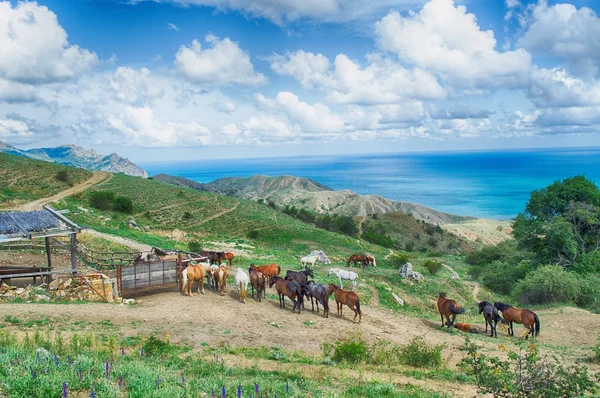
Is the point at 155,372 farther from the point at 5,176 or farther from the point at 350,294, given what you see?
the point at 5,176

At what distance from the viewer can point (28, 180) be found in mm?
51281

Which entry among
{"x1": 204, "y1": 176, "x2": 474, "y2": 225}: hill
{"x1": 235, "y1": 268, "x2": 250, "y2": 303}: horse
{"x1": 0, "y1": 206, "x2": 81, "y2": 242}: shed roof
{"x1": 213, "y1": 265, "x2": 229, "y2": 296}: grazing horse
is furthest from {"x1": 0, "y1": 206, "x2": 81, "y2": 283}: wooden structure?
{"x1": 204, "y1": 176, "x2": 474, "y2": 225}: hill

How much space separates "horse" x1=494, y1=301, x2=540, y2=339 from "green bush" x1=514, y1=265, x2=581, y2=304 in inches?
264

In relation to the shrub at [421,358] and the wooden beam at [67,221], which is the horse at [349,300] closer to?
the shrub at [421,358]

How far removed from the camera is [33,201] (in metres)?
41.0

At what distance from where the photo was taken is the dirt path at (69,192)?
37.6m

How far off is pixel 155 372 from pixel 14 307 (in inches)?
319

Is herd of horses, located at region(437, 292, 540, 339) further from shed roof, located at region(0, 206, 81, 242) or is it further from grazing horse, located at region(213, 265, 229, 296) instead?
shed roof, located at region(0, 206, 81, 242)

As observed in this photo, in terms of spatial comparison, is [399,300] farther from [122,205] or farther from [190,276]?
[122,205]

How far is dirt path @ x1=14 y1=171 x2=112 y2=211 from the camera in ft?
123

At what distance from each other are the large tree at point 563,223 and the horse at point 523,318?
14.2 m

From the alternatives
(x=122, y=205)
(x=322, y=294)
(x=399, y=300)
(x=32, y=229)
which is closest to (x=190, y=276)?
(x=322, y=294)

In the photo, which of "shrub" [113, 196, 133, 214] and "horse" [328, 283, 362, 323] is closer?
"horse" [328, 283, 362, 323]

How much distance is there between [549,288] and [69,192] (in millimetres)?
49702
